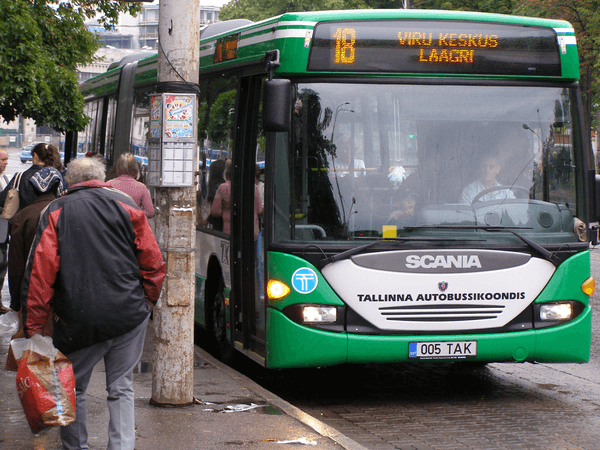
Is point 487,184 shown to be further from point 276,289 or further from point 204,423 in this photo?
point 204,423

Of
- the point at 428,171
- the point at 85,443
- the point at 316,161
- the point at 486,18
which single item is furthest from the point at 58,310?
the point at 486,18

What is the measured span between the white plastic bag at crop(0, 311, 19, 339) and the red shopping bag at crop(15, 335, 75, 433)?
4664 millimetres

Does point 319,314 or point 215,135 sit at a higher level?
point 215,135

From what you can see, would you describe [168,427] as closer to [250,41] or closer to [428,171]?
[428,171]

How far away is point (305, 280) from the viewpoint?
677 centimetres

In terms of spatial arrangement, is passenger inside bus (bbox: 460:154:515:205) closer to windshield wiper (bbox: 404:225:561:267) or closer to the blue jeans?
windshield wiper (bbox: 404:225:561:267)

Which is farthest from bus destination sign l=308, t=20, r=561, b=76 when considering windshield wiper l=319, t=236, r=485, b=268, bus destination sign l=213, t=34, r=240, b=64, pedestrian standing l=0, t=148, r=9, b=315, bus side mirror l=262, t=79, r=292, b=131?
pedestrian standing l=0, t=148, r=9, b=315

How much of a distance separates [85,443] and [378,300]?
263cm

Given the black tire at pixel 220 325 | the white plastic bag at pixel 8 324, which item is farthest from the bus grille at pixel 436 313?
the white plastic bag at pixel 8 324

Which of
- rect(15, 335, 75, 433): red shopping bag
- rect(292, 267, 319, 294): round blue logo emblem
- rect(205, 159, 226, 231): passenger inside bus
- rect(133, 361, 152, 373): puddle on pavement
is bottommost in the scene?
rect(133, 361, 152, 373): puddle on pavement

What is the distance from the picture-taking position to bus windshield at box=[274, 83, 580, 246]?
6.88m

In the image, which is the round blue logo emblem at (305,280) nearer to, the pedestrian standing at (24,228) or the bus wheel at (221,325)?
the bus wheel at (221,325)

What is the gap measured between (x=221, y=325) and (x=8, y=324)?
110 inches

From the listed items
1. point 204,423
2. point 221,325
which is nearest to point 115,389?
point 204,423
